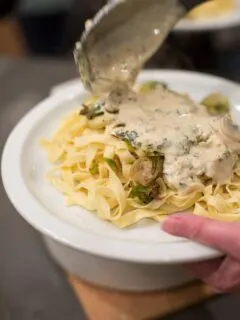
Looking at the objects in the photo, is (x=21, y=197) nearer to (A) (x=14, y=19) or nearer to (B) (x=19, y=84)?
(B) (x=19, y=84)

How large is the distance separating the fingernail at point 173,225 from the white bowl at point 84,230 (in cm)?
1

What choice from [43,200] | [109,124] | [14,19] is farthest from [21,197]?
[14,19]

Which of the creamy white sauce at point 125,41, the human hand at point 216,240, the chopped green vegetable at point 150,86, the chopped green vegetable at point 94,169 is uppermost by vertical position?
the creamy white sauce at point 125,41

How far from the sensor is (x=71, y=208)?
94cm

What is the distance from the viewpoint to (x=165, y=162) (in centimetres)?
95

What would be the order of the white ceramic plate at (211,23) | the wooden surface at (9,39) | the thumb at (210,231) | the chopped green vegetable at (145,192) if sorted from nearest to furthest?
1. the thumb at (210,231)
2. the chopped green vegetable at (145,192)
3. the white ceramic plate at (211,23)
4. the wooden surface at (9,39)

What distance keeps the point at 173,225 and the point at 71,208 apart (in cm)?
18

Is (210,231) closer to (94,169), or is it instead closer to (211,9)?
(94,169)

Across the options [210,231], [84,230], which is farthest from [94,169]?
[210,231]

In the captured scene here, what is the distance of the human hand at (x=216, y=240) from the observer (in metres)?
0.81

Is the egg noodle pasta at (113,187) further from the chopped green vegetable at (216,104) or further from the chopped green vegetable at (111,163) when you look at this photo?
the chopped green vegetable at (216,104)

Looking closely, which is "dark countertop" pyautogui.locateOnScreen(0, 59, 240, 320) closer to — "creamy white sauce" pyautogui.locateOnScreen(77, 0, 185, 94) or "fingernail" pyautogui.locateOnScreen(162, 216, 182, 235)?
"fingernail" pyautogui.locateOnScreen(162, 216, 182, 235)

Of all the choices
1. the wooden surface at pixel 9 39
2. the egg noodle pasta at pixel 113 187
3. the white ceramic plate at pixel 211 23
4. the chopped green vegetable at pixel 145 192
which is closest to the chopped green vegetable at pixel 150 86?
the egg noodle pasta at pixel 113 187

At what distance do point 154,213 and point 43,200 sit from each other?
182mm
